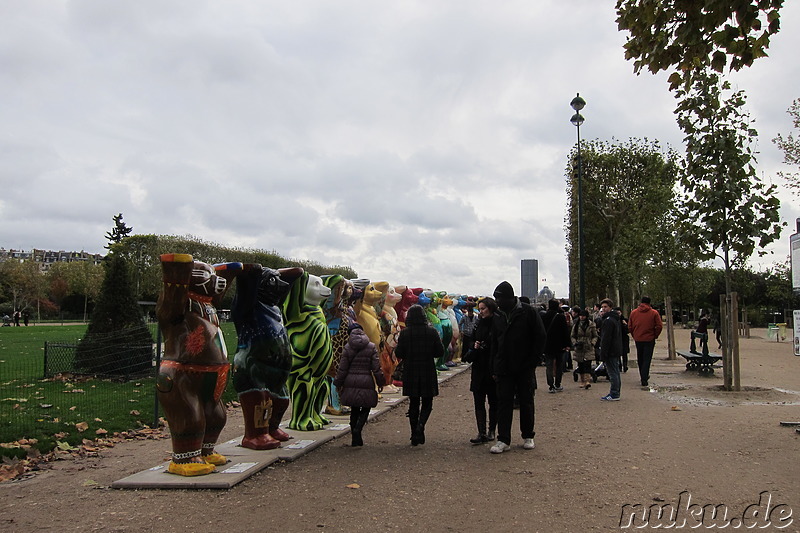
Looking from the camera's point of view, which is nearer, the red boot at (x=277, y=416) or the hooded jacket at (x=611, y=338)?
the red boot at (x=277, y=416)

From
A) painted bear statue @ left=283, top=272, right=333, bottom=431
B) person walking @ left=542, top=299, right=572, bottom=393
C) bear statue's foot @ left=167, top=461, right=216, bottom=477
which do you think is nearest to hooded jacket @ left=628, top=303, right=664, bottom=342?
person walking @ left=542, top=299, right=572, bottom=393

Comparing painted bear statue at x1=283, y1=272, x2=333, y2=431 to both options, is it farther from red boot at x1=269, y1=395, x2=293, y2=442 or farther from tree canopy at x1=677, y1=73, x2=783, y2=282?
tree canopy at x1=677, y1=73, x2=783, y2=282

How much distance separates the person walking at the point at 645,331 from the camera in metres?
13.1

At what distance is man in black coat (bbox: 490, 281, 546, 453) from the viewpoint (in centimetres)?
760

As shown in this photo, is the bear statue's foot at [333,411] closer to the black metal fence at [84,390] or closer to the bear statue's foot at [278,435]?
the bear statue's foot at [278,435]

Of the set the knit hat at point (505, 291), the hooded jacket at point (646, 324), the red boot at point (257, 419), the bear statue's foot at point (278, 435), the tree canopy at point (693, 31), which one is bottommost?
the bear statue's foot at point (278, 435)

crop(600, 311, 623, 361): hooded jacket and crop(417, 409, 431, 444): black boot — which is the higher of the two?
crop(600, 311, 623, 361): hooded jacket

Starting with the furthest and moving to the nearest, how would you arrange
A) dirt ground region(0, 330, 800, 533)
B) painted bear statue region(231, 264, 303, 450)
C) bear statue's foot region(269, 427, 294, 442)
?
bear statue's foot region(269, 427, 294, 442)
painted bear statue region(231, 264, 303, 450)
dirt ground region(0, 330, 800, 533)

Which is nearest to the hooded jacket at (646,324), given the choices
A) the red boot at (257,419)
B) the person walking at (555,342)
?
the person walking at (555,342)

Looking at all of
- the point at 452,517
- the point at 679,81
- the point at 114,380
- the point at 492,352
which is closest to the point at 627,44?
the point at 679,81

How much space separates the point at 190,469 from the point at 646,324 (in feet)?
32.4

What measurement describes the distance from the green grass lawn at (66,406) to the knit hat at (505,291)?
216 inches

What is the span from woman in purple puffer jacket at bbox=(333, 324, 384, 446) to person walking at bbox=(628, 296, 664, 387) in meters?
7.04

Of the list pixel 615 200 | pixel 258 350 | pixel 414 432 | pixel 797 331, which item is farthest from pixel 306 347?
pixel 615 200
